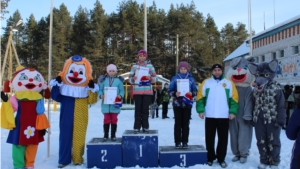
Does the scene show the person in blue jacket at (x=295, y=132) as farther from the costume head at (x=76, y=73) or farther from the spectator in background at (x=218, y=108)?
the costume head at (x=76, y=73)

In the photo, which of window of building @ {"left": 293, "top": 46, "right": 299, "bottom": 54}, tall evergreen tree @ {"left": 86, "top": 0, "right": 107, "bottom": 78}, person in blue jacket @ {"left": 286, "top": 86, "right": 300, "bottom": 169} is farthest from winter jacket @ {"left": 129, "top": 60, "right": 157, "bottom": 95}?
tall evergreen tree @ {"left": 86, "top": 0, "right": 107, "bottom": 78}

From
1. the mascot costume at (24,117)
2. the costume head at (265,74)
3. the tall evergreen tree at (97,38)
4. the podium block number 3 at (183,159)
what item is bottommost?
the podium block number 3 at (183,159)

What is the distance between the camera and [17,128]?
5086mm

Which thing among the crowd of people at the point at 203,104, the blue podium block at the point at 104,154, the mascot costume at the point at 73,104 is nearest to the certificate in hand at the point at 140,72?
the crowd of people at the point at 203,104

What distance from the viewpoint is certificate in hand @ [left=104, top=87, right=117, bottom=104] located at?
217 inches

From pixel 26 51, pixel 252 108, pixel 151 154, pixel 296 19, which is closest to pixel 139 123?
pixel 151 154

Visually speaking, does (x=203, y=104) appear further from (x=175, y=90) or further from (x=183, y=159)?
(x=183, y=159)

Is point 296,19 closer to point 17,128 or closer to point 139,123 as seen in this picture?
point 139,123

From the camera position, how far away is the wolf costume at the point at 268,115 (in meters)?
5.02

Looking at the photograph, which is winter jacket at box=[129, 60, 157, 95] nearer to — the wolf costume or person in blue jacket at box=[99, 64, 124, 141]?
person in blue jacket at box=[99, 64, 124, 141]

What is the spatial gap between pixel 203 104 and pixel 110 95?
5.87 feet

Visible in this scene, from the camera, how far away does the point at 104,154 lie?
5.30 m

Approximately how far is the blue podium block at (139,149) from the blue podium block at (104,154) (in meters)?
0.13

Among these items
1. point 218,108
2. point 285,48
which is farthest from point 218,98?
point 285,48
